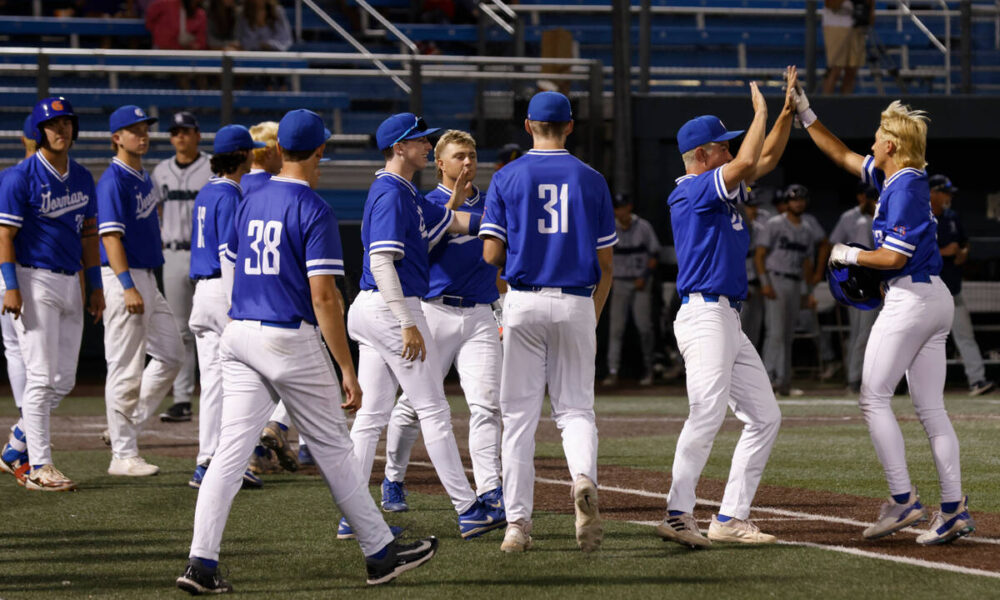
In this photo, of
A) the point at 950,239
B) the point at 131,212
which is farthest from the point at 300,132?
the point at 950,239

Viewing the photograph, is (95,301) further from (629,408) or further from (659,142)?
(659,142)

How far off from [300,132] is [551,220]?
1294 millimetres

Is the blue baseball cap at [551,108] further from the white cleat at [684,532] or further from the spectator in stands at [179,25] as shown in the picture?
the spectator in stands at [179,25]

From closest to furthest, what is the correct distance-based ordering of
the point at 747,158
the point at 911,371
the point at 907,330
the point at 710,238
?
the point at 747,158
the point at 710,238
the point at 907,330
the point at 911,371

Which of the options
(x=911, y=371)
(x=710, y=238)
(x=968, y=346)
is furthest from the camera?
(x=968, y=346)

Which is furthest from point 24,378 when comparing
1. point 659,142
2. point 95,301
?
point 659,142

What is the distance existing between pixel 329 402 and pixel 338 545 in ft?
4.22

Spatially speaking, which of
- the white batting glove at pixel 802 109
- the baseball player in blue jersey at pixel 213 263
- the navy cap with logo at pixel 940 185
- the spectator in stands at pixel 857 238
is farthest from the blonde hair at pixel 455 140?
the spectator in stands at pixel 857 238

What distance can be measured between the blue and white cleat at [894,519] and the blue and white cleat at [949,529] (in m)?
0.10

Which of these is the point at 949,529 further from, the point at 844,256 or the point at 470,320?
the point at 470,320

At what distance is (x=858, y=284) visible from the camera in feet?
22.2

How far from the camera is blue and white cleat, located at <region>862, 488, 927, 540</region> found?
21.2 feet

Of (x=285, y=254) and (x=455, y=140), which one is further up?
(x=455, y=140)

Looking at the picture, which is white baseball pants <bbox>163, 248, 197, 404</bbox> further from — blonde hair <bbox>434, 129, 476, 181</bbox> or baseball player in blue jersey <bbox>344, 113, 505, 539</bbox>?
baseball player in blue jersey <bbox>344, 113, 505, 539</bbox>
